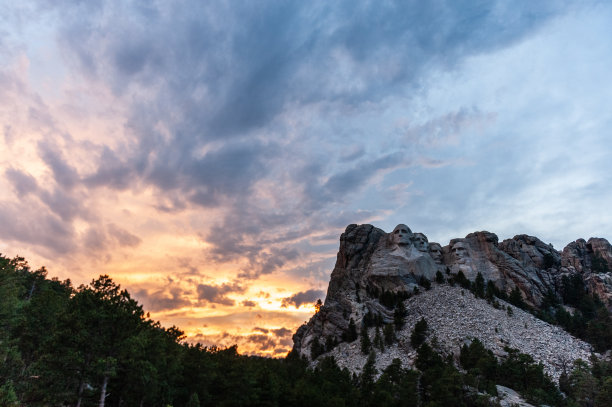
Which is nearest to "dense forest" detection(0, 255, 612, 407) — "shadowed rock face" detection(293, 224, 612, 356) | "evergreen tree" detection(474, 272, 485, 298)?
"evergreen tree" detection(474, 272, 485, 298)

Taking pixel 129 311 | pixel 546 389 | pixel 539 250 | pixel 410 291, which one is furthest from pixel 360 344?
pixel 539 250

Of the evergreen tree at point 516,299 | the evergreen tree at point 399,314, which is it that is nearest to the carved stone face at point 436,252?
the evergreen tree at point 516,299

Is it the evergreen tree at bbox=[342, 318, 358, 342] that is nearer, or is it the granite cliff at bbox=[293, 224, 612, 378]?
the granite cliff at bbox=[293, 224, 612, 378]

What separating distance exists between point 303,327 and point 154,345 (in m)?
95.0

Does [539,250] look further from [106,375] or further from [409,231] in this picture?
[106,375]

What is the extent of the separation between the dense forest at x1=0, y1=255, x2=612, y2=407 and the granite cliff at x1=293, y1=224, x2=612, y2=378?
1093 cm

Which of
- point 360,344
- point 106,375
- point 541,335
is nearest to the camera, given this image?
point 106,375

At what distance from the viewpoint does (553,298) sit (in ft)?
378

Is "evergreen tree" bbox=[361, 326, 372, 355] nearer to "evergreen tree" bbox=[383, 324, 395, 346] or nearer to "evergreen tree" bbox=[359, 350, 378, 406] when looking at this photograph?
"evergreen tree" bbox=[359, 350, 378, 406]

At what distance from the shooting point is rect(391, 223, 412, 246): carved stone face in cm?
13288

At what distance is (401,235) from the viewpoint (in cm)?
13450

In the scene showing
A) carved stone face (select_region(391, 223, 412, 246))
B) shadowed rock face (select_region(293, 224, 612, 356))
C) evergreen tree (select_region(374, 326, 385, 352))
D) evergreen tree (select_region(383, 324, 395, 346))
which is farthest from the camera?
carved stone face (select_region(391, 223, 412, 246))

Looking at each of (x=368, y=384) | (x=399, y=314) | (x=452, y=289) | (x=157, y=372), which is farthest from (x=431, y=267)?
(x=157, y=372)

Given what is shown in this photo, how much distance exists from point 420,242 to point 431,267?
11.4 metres
